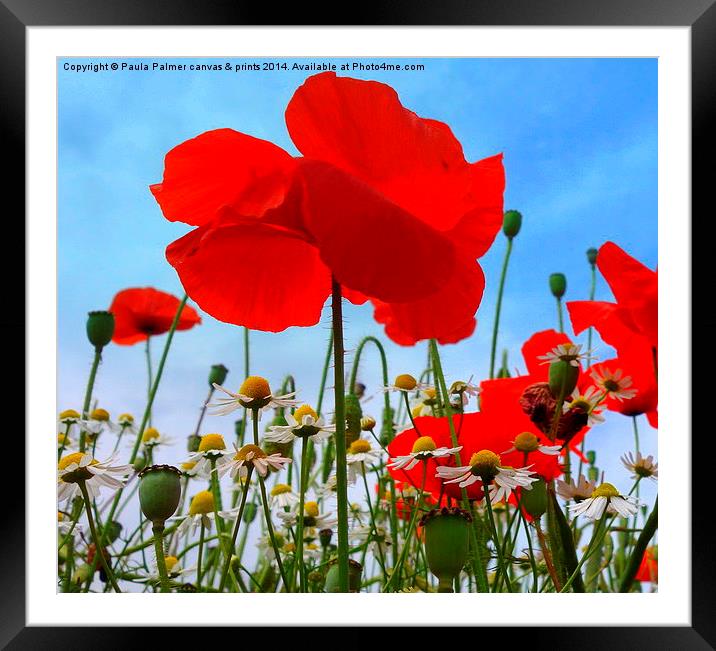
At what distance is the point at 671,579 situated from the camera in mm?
805

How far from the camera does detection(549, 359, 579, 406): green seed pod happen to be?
697 mm

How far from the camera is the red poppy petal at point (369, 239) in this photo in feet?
1.58

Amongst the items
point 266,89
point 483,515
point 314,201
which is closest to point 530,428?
point 483,515

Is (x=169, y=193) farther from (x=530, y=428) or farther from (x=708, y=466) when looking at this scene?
(x=708, y=466)

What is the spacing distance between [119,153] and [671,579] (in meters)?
0.77

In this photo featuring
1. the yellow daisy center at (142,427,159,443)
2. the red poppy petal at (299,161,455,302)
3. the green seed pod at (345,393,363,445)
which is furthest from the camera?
the yellow daisy center at (142,427,159,443)

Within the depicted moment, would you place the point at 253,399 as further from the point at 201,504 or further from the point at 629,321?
the point at 629,321

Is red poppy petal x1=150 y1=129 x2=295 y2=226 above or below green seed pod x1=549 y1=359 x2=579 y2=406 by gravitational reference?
above

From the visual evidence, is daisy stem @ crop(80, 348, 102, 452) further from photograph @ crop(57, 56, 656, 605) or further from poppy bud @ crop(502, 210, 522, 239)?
poppy bud @ crop(502, 210, 522, 239)

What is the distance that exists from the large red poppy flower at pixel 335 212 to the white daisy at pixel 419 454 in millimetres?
132

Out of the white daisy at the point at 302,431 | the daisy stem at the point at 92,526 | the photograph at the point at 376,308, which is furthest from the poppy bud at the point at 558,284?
the daisy stem at the point at 92,526

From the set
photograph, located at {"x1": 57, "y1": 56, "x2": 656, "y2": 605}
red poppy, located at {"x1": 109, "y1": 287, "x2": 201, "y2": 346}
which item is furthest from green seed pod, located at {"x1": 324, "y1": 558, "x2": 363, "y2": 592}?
red poppy, located at {"x1": 109, "y1": 287, "x2": 201, "y2": 346}

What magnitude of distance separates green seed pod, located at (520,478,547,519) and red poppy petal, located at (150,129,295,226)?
35 centimetres

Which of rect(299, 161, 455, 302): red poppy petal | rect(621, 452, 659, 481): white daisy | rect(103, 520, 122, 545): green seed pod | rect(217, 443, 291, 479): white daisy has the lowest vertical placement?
rect(103, 520, 122, 545): green seed pod
